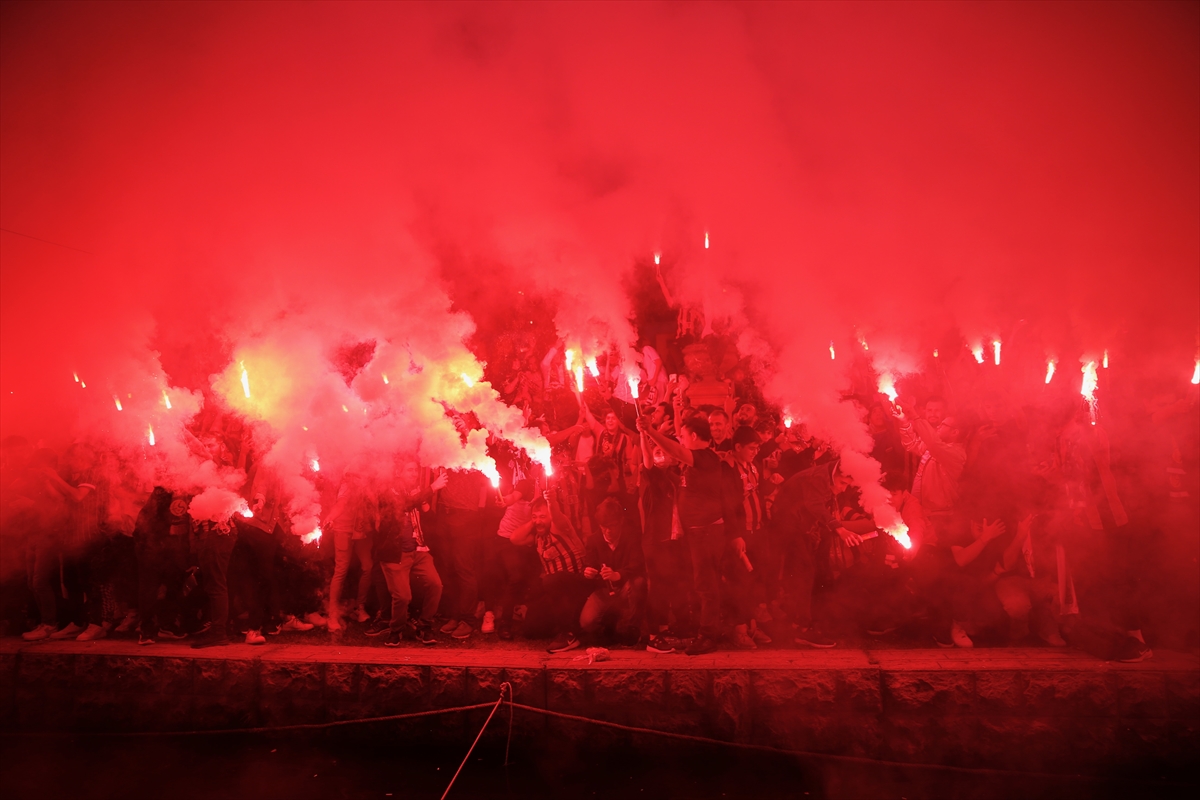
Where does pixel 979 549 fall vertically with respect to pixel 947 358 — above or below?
below

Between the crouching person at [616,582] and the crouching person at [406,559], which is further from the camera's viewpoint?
the crouching person at [406,559]

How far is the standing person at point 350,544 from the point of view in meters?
5.41

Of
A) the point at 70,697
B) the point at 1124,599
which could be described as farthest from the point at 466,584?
the point at 1124,599

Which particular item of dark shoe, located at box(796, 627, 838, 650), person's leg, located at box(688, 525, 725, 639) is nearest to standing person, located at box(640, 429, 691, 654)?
person's leg, located at box(688, 525, 725, 639)

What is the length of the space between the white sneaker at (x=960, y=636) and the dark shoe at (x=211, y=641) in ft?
17.4

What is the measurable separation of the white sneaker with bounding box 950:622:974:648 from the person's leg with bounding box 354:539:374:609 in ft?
14.1

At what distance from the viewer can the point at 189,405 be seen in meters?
6.88

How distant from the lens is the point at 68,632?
5.51 metres

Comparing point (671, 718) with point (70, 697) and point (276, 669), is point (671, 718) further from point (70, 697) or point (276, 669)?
point (70, 697)

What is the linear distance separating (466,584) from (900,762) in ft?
10.5

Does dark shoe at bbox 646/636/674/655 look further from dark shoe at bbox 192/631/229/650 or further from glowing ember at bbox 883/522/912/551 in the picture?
dark shoe at bbox 192/631/229/650

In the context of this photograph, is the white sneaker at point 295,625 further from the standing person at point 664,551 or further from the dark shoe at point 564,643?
the standing person at point 664,551

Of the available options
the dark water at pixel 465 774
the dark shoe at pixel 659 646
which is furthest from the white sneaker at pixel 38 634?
the dark shoe at pixel 659 646

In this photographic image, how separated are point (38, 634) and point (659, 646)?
198 inches
